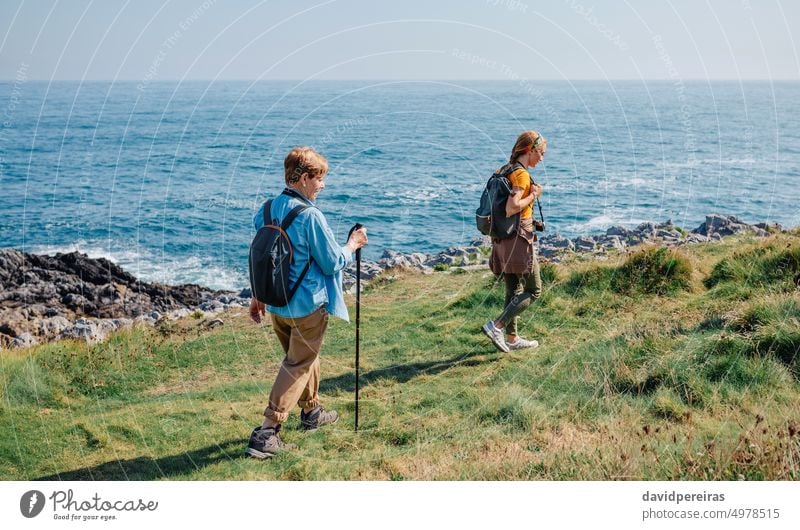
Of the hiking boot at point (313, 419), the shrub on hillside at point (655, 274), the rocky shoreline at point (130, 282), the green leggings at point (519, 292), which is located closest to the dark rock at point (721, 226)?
the rocky shoreline at point (130, 282)

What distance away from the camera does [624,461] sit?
4.64m

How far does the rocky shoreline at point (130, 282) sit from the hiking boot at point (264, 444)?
34.9 ft

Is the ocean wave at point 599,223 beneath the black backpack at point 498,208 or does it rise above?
beneath

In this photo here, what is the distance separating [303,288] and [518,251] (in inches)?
117

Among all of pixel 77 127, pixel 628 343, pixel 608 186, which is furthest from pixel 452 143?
pixel 77 127

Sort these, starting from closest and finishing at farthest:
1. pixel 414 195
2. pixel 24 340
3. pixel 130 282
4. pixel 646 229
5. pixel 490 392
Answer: pixel 490 392 → pixel 24 340 → pixel 130 282 → pixel 646 229 → pixel 414 195

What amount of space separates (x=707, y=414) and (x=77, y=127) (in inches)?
3584

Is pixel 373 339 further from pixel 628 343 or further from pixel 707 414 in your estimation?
pixel 707 414

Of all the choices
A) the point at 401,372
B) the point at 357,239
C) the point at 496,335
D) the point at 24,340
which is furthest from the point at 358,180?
the point at 357,239

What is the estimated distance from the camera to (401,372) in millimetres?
7562

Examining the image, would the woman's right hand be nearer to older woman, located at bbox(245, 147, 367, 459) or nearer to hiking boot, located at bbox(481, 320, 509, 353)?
older woman, located at bbox(245, 147, 367, 459)

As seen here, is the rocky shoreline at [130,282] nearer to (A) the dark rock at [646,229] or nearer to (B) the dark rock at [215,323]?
(A) the dark rock at [646,229]

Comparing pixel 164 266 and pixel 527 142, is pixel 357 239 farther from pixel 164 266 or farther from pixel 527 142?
pixel 164 266

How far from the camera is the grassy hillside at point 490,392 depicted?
16.6 feet
